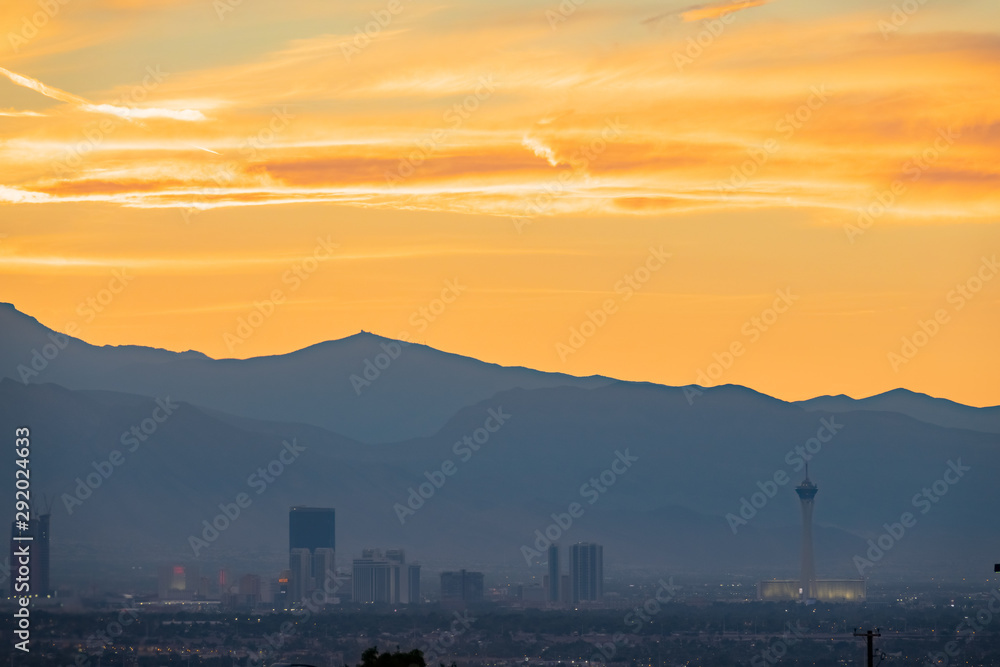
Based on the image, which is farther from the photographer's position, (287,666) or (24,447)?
(24,447)

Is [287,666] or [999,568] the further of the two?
[999,568]

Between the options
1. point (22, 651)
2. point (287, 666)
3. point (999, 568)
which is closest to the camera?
point (287, 666)

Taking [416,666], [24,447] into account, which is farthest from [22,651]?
[416,666]

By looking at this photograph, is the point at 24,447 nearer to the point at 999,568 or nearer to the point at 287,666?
the point at 287,666

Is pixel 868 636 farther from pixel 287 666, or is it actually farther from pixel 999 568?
pixel 287 666

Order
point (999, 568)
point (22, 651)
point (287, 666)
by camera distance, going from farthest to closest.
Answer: point (22, 651) < point (999, 568) < point (287, 666)

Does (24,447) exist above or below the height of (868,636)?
above

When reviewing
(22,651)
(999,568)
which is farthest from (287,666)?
(22,651)

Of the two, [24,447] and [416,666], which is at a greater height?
[24,447]
